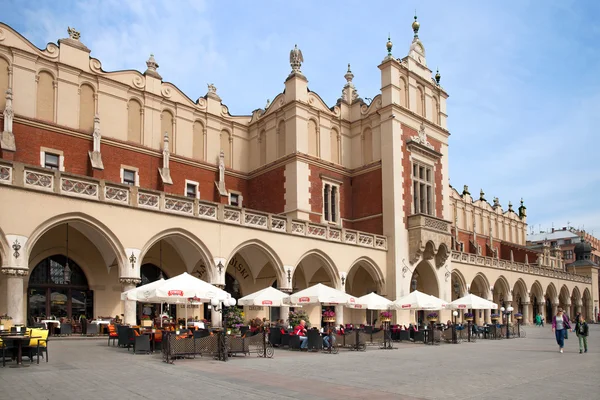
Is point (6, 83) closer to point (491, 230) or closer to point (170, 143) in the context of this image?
point (170, 143)

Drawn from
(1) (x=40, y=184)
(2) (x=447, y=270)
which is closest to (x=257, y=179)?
(2) (x=447, y=270)

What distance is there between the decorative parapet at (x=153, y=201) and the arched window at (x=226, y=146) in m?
7.99

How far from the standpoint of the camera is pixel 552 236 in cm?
10575

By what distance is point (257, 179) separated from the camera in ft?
113

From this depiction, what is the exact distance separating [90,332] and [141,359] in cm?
831

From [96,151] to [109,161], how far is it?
1.15 m

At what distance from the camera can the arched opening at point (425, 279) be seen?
117 ft

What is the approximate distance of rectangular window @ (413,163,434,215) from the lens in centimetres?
3503

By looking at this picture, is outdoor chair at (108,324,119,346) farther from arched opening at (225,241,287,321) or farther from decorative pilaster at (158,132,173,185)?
decorative pilaster at (158,132,173,185)

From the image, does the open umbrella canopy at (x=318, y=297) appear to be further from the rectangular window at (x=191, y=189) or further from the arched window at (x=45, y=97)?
the arched window at (x=45, y=97)

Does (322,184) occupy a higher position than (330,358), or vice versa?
(322,184)

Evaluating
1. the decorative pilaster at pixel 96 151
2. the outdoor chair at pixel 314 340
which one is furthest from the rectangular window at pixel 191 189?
the outdoor chair at pixel 314 340

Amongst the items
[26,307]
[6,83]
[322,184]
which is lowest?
[26,307]

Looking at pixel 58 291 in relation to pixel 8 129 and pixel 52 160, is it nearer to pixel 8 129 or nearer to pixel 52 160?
pixel 52 160
